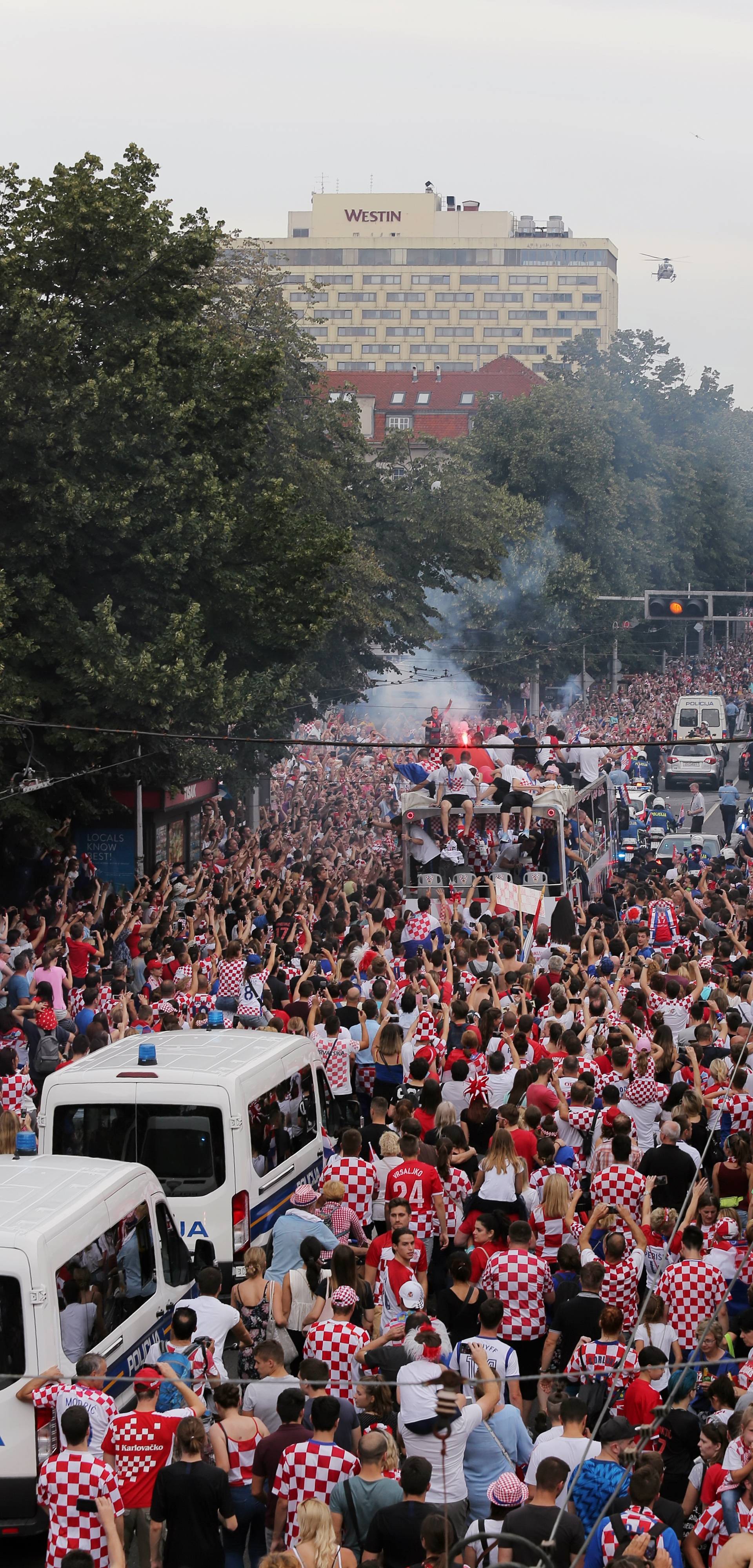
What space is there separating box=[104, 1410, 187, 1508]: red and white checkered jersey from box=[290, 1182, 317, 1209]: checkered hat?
8.12 ft

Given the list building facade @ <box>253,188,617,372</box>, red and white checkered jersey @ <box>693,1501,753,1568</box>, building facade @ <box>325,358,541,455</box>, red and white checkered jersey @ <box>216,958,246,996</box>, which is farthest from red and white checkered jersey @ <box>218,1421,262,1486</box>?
building facade @ <box>253,188,617,372</box>

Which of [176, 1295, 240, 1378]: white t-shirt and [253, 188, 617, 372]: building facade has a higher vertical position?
[253, 188, 617, 372]: building facade

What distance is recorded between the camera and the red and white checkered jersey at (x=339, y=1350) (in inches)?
297

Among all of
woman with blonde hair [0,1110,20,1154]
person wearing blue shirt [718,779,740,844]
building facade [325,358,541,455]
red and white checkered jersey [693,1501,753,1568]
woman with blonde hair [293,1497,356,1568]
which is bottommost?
person wearing blue shirt [718,779,740,844]

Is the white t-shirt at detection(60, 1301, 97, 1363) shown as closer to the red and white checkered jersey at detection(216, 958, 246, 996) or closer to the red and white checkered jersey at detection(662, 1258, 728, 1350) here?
the red and white checkered jersey at detection(662, 1258, 728, 1350)

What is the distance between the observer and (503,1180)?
9398 mm

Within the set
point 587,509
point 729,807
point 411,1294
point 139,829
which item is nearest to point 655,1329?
point 411,1294

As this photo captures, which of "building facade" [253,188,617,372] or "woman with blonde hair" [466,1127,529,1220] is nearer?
"woman with blonde hair" [466,1127,529,1220]

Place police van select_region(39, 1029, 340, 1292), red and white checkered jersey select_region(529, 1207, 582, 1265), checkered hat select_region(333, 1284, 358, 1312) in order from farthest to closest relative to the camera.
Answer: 1. police van select_region(39, 1029, 340, 1292)
2. red and white checkered jersey select_region(529, 1207, 582, 1265)
3. checkered hat select_region(333, 1284, 358, 1312)

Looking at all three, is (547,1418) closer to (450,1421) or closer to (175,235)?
(450,1421)

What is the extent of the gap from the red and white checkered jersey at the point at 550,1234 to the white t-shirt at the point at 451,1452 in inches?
84.9

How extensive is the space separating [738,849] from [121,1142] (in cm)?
1833

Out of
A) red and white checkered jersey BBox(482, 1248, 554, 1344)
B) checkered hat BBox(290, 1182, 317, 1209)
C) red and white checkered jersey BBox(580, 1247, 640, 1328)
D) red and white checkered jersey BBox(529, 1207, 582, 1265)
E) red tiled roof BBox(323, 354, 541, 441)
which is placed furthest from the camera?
red tiled roof BBox(323, 354, 541, 441)

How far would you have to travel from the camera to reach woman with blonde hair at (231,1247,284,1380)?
8.27 m
